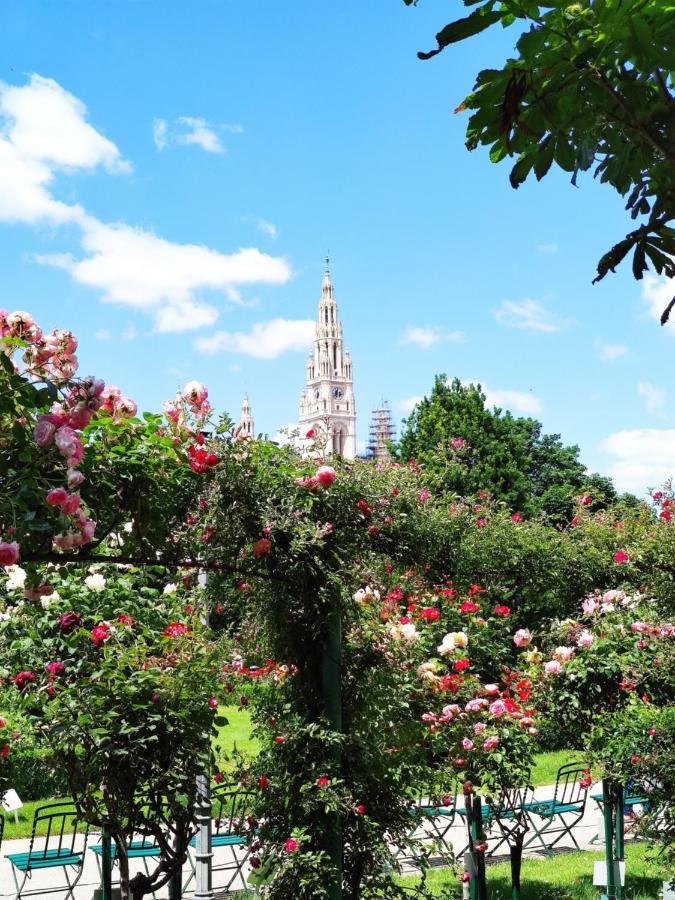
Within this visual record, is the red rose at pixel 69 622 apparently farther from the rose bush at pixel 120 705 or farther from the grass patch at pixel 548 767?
the grass patch at pixel 548 767

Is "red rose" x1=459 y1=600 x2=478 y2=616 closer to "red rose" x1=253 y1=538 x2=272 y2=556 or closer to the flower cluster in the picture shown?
"red rose" x1=253 y1=538 x2=272 y2=556

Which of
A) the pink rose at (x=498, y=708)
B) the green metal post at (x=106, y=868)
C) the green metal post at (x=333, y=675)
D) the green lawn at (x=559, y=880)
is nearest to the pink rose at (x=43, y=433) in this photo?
the green metal post at (x=333, y=675)

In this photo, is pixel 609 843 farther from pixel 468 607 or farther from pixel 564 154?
pixel 564 154

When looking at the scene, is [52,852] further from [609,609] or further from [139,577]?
[609,609]

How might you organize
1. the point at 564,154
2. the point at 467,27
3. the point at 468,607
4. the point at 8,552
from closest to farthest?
the point at 467,27 → the point at 564,154 → the point at 8,552 → the point at 468,607

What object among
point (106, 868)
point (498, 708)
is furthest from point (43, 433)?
point (498, 708)

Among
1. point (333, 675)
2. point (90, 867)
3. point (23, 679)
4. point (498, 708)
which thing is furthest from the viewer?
point (90, 867)

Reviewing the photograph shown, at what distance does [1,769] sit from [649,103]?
216 inches

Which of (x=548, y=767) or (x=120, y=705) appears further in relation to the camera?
(x=548, y=767)

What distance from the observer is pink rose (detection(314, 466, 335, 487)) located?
394 centimetres

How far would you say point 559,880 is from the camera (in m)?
7.09

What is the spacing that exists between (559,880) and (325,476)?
4.92 meters

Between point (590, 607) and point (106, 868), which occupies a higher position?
point (590, 607)

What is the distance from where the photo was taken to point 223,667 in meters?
4.62
